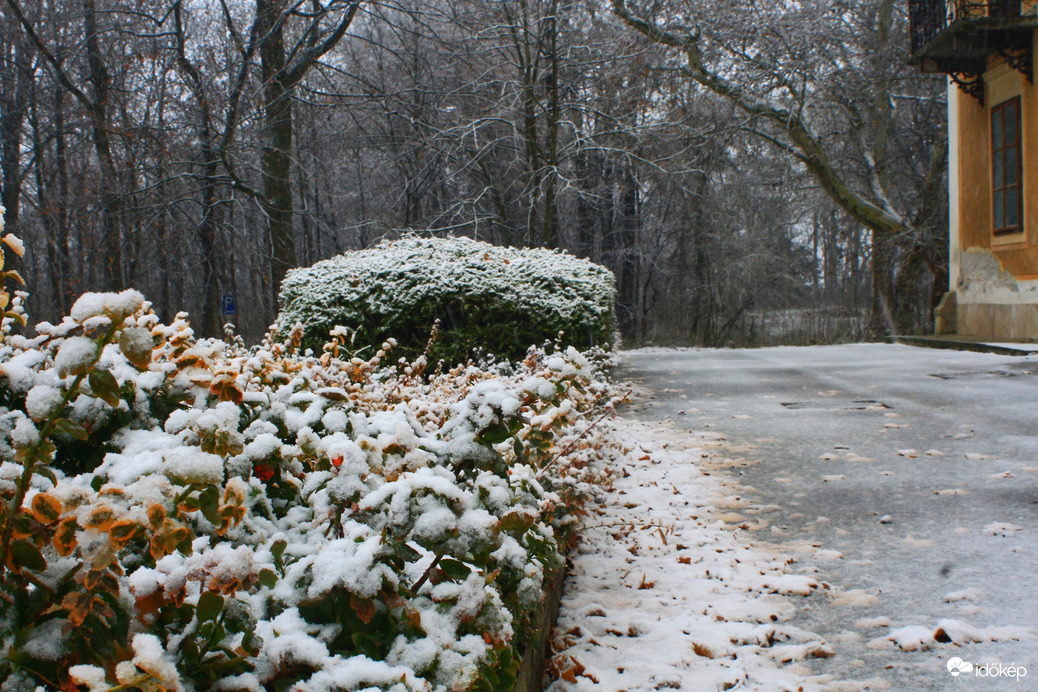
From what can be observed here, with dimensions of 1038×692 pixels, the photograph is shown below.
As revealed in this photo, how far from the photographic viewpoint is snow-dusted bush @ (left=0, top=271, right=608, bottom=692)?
3.55 feet

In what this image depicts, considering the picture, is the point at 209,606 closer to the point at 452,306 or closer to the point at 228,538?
the point at 228,538

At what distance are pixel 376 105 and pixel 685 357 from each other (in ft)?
23.6

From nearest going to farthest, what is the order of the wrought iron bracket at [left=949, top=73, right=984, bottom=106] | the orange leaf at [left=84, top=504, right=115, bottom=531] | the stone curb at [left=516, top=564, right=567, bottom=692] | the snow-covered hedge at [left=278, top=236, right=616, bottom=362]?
the orange leaf at [left=84, top=504, right=115, bottom=531]
the stone curb at [left=516, top=564, right=567, bottom=692]
the snow-covered hedge at [left=278, top=236, right=616, bottom=362]
the wrought iron bracket at [left=949, top=73, right=984, bottom=106]

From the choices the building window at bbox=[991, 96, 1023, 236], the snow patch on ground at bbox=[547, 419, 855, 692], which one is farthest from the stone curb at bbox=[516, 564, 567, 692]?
the building window at bbox=[991, 96, 1023, 236]

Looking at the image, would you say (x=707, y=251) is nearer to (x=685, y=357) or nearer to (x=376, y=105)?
(x=685, y=357)

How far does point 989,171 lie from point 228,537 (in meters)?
12.7

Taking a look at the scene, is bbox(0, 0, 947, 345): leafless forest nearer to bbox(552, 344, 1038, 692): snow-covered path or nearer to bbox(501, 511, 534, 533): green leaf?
bbox(552, 344, 1038, 692): snow-covered path

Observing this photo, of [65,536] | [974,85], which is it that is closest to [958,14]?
[974,85]

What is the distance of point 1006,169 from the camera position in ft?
34.7

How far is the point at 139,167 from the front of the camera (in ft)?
40.5

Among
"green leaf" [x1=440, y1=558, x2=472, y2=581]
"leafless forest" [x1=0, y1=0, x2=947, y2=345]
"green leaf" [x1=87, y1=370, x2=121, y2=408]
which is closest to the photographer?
"green leaf" [x1=87, y1=370, x2=121, y2=408]

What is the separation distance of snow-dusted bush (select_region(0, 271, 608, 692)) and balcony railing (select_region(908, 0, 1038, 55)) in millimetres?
11183

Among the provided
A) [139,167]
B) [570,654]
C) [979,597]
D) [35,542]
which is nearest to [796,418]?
[979,597]

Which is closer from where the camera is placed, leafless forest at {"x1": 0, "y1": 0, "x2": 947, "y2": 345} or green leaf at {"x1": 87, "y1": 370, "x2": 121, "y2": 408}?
green leaf at {"x1": 87, "y1": 370, "x2": 121, "y2": 408}
